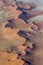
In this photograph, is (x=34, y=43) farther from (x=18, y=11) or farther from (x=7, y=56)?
(x=18, y=11)

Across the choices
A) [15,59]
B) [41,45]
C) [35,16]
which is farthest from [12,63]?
[35,16]

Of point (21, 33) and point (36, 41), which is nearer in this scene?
point (36, 41)

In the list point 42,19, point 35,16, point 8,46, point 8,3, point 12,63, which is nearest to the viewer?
point 12,63

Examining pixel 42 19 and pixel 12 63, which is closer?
pixel 12 63

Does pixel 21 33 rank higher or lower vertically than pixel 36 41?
higher
